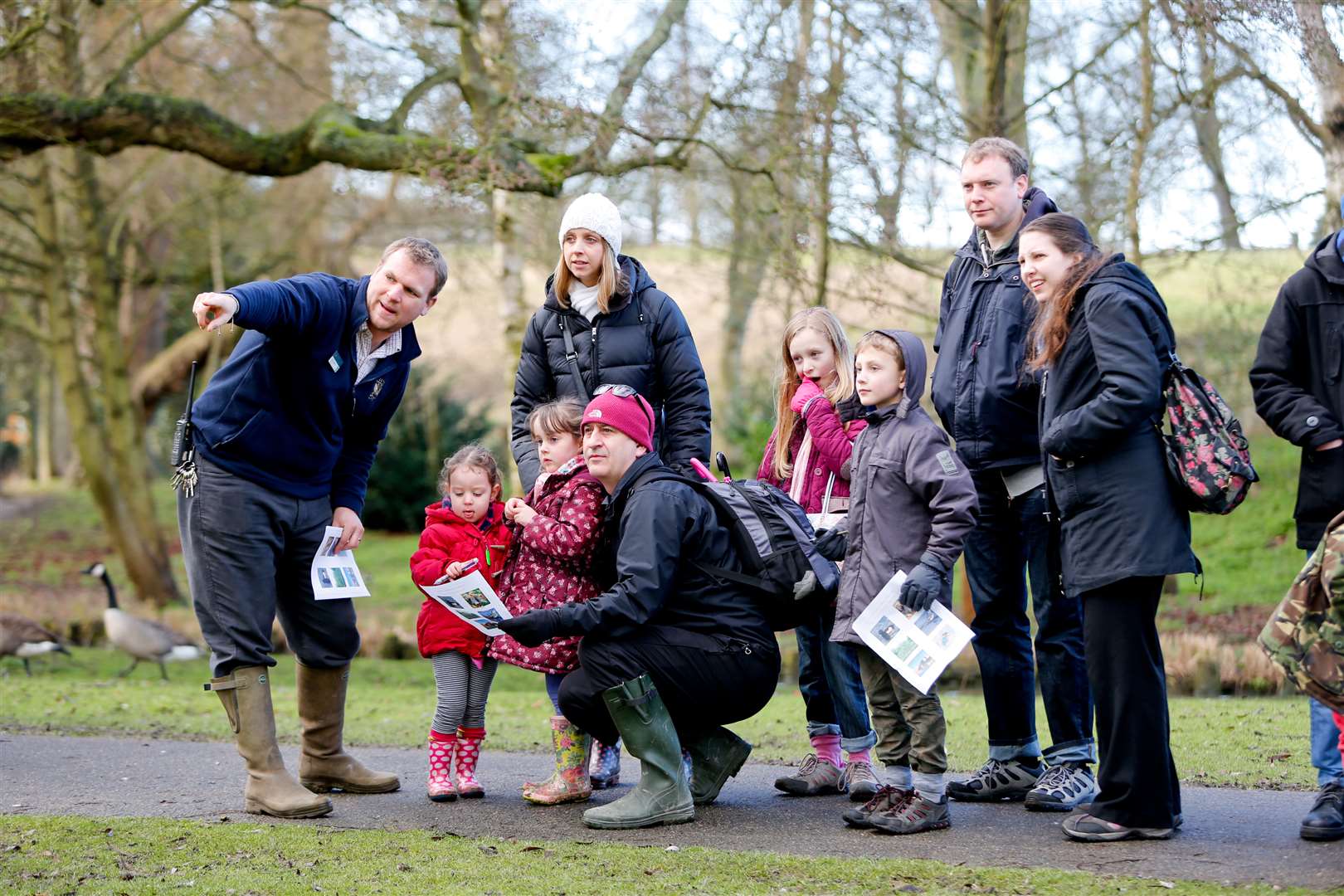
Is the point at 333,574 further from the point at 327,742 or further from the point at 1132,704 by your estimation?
the point at 1132,704

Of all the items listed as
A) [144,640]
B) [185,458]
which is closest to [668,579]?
[185,458]

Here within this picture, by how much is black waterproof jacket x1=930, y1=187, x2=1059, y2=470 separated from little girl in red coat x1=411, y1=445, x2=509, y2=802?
202 cm

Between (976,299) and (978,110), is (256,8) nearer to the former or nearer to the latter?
(978,110)

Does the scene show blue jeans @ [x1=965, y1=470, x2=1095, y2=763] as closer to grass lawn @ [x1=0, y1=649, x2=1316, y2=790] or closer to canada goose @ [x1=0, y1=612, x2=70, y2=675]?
grass lawn @ [x1=0, y1=649, x2=1316, y2=790]

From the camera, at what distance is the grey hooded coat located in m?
5.09

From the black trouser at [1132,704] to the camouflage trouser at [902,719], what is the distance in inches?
23.0

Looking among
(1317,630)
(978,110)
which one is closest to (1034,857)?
(1317,630)

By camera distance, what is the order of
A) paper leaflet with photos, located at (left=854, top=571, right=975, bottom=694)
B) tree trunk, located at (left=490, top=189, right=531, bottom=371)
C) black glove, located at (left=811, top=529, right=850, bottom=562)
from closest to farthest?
paper leaflet with photos, located at (left=854, top=571, right=975, bottom=694) → black glove, located at (left=811, top=529, right=850, bottom=562) → tree trunk, located at (left=490, top=189, right=531, bottom=371)

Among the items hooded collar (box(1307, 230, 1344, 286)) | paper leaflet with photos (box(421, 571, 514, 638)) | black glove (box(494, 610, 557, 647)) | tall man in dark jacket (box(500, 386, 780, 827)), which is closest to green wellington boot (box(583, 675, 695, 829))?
tall man in dark jacket (box(500, 386, 780, 827))

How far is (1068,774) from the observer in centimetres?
551

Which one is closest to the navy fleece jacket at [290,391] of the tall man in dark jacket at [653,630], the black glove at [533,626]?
the tall man in dark jacket at [653,630]

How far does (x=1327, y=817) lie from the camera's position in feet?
16.0

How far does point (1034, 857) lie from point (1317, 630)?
4.01 ft

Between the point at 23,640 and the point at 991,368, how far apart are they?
33.0 ft
